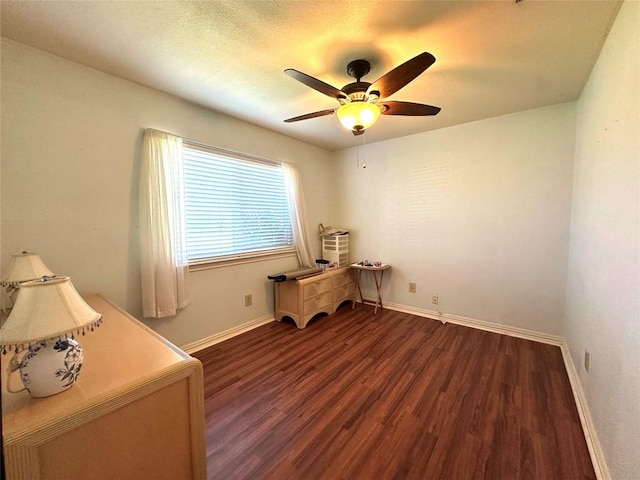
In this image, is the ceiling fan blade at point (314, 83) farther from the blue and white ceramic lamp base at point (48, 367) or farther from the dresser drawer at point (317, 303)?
the dresser drawer at point (317, 303)

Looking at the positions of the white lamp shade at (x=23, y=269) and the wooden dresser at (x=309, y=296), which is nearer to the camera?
the white lamp shade at (x=23, y=269)

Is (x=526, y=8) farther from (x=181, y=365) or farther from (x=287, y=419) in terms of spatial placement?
(x=287, y=419)

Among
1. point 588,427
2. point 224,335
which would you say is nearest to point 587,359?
point 588,427

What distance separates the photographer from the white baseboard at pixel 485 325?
2748 mm

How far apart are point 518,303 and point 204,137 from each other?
144 inches

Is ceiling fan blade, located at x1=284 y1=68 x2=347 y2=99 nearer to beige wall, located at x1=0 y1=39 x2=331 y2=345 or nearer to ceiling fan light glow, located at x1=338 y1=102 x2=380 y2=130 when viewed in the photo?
ceiling fan light glow, located at x1=338 y1=102 x2=380 y2=130

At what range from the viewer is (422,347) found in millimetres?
2676

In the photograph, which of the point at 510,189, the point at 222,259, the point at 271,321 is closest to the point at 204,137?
the point at 222,259

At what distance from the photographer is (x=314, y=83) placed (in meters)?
1.68

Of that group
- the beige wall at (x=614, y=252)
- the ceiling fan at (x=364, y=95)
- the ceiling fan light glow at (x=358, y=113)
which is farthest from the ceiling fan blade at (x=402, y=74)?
the beige wall at (x=614, y=252)

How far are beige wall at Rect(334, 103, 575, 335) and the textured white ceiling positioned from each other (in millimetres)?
560

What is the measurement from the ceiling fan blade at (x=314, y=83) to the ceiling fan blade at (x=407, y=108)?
1.15ft

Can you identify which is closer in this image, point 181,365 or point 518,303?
point 181,365

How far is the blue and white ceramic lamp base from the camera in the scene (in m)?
0.91
